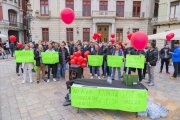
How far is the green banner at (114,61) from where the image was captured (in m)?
8.10

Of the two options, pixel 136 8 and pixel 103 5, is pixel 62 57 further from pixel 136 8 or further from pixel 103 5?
pixel 136 8

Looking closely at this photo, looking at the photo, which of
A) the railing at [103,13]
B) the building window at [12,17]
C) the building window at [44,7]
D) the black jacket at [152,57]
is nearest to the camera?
the black jacket at [152,57]

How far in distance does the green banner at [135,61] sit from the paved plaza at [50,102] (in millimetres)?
1183

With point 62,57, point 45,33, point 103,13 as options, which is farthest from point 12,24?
point 62,57

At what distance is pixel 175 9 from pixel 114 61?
1768cm

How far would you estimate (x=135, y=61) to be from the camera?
7.68 m

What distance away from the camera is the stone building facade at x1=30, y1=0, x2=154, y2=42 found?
83.7 feet

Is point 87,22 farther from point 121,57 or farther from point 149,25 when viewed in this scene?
point 121,57

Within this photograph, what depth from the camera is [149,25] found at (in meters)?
26.3

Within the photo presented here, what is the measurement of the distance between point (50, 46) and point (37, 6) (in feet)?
65.1

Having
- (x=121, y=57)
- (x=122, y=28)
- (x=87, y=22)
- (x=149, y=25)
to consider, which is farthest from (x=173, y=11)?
(x=121, y=57)

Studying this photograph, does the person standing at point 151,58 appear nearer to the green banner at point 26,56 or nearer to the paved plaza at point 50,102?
the paved plaza at point 50,102

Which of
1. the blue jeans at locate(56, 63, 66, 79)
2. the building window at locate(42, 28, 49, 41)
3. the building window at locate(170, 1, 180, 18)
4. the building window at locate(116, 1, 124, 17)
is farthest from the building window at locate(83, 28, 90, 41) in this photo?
the blue jeans at locate(56, 63, 66, 79)

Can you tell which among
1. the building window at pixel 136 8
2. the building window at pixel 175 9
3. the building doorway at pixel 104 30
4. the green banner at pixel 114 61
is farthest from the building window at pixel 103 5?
the green banner at pixel 114 61
